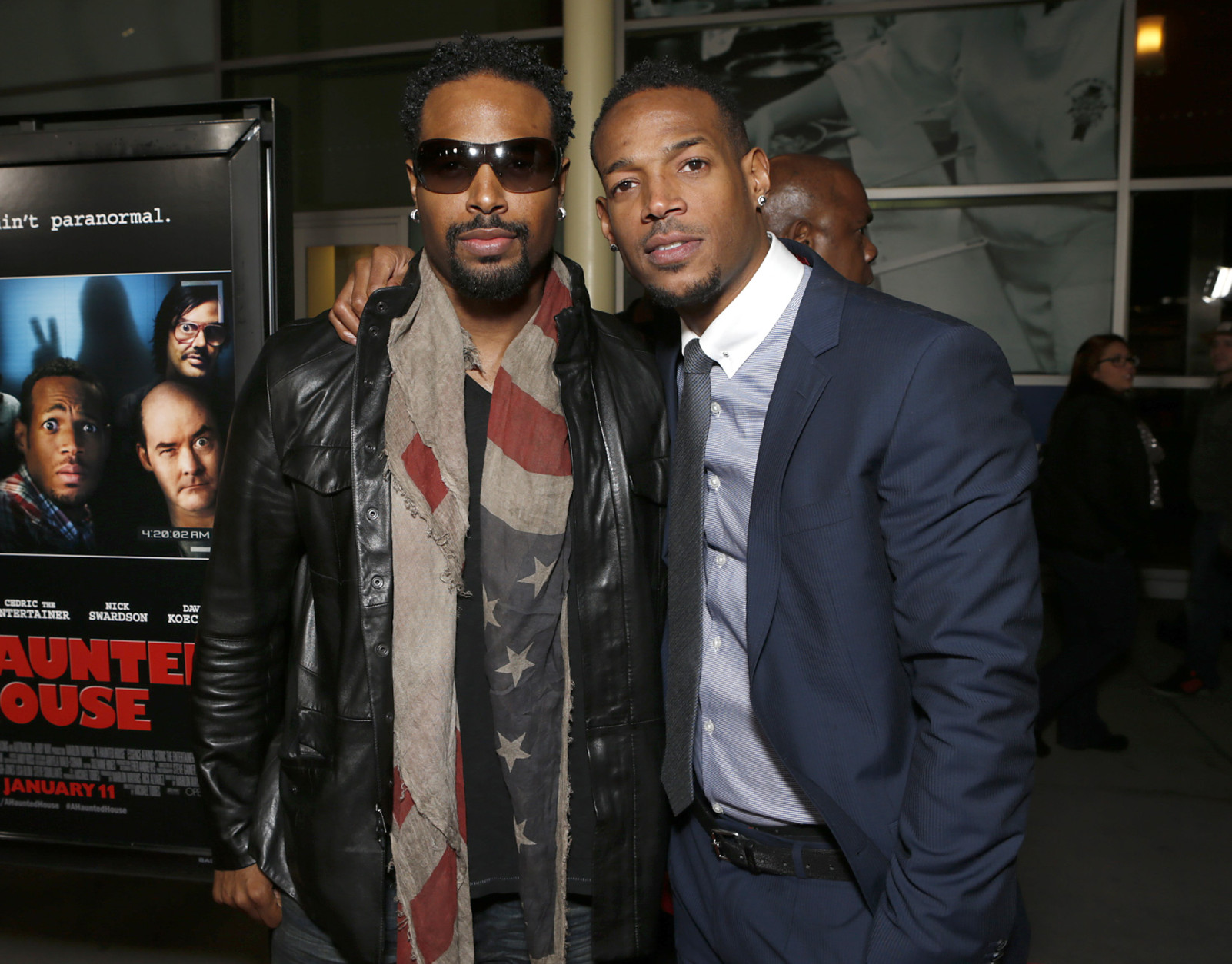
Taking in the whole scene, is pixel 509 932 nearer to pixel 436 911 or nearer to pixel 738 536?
pixel 436 911

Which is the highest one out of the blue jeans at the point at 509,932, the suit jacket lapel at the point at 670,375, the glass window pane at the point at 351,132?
the glass window pane at the point at 351,132

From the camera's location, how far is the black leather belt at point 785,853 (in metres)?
1.45

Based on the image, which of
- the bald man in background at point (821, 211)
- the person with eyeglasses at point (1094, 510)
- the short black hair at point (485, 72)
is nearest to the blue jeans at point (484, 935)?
the short black hair at point (485, 72)

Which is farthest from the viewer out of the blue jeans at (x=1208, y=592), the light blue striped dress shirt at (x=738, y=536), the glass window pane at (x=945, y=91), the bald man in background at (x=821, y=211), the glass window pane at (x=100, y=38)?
the glass window pane at (x=100, y=38)

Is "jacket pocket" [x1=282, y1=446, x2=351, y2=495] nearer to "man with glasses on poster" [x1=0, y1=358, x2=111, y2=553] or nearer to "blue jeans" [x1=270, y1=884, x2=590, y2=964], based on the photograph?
"blue jeans" [x1=270, y1=884, x2=590, y2=964]

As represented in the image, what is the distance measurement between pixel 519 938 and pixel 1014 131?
6948 millimetres

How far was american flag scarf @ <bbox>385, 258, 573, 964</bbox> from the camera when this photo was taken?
1.62 metres

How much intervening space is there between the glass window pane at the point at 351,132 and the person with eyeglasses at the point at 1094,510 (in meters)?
5.13

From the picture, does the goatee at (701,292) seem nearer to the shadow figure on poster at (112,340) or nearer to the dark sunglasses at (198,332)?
the dark sunglasses at (198,332)

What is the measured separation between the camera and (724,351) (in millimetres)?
1542

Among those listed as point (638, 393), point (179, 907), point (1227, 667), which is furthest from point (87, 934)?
point (1227, 667)

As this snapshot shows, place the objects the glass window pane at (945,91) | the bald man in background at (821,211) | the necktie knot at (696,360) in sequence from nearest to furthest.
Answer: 1. the necktie knot at (696,360)
2. the bald man in background at (821,211)
3. the glass window pane at (945,91)

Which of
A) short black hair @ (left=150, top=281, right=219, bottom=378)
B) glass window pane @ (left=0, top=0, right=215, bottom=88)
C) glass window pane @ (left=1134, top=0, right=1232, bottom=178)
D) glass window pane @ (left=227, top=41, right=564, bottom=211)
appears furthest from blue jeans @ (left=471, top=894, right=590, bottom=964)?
glass window pane @ (left=0, top=0, right=215, bottom=88)

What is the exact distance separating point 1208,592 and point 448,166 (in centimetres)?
531
